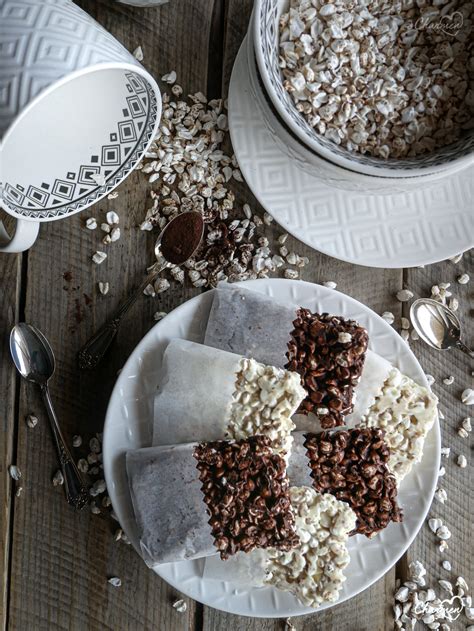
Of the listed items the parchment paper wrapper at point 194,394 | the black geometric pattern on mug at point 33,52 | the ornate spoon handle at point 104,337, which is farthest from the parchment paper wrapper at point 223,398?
the black geometric pattern on mug at point 33,52

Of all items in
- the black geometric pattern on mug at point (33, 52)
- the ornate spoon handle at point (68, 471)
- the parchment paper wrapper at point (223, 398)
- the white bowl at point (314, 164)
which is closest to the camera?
the black geometric pattern on mug at point (33, 52)

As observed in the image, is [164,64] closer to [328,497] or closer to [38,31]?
[38,31]

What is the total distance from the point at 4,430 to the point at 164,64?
704 mm

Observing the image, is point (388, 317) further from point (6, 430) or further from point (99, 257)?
point (6, 430)

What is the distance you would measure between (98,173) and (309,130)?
13.1 inches

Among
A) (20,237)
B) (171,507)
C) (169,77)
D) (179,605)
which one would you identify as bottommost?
(179,605)

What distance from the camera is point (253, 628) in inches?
49.8

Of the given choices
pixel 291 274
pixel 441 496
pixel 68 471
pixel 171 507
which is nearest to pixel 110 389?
pixel 68 471

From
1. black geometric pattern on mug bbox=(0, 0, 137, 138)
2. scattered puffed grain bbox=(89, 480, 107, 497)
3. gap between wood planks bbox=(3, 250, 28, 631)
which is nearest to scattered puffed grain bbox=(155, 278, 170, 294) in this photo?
gap between wood planks bbox=(3, 250, 28, 631)

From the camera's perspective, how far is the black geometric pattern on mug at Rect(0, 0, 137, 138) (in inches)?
32.3

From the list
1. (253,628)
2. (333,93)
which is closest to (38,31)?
(333,93)

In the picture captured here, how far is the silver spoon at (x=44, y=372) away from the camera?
4.05ft

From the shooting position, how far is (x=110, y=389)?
127 cm

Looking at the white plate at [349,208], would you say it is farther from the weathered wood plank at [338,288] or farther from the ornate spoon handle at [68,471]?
the ornate spoon handle at [68,471]
